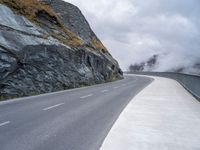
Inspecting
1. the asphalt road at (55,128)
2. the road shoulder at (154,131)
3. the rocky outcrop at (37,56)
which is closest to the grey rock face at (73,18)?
the rocky outcrop at (37,56)

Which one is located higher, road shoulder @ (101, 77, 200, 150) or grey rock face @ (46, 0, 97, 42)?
grey rock face @ (46, 0, 97, 42)

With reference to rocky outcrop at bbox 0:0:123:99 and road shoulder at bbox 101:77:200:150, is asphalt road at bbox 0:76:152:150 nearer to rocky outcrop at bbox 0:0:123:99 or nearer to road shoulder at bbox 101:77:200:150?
road shoulder at bbox 101:77:200:150

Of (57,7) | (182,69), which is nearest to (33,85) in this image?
(57,7)

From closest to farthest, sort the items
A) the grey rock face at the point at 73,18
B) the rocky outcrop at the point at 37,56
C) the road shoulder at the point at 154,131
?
the road shoulder at the point at 154,131
the rocky outcrop at the point at 37,56
the grey rock face at the point at 73,18

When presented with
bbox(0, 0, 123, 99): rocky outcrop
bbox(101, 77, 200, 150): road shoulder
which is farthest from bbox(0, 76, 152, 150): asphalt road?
bbox(0, 0, 123, 99): rocky outcrop

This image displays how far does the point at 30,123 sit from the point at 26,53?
13.9 m

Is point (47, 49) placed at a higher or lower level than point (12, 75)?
higher

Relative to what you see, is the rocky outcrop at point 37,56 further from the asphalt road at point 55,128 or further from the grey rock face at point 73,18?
the grey rock face at point 73,18

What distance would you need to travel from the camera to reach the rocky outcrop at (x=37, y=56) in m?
21.1

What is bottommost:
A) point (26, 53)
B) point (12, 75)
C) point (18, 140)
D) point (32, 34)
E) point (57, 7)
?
point (18, 140)

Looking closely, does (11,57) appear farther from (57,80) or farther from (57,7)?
(57,7)

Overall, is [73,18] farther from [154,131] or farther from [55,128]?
[154,131]

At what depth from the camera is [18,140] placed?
7.80 metres

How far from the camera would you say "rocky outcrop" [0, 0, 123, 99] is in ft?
69.3
